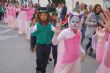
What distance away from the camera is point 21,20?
1642cm

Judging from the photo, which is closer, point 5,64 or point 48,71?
point 48,71

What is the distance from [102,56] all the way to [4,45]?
805cm

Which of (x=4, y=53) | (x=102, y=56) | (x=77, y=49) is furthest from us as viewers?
(x=4, y=53)

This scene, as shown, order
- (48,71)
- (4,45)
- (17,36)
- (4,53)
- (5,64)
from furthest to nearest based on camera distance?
(17,36)
(4,45)
(4,53)
(5,64)
(48,71)

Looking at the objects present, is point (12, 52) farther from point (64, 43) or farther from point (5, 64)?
point (64, 43)

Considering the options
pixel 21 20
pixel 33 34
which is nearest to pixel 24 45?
pixel 21 20

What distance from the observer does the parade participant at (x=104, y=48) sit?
13.1 feet

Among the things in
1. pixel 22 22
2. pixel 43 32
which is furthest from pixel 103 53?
pixel 22 22

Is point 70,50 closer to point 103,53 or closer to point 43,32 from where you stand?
point 43,32

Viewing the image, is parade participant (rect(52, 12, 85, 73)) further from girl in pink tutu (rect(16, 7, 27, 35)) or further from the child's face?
girl in pink tutu (rect(16, 7, 27, 35))

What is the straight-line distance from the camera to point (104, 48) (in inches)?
183

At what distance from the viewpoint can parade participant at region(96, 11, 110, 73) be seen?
3.98 meters

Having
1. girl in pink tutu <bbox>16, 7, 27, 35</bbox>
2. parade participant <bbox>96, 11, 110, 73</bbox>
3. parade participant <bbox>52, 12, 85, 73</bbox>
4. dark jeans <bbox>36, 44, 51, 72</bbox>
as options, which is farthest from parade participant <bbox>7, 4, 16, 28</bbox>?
parade participant <bbox>96, 11, 110, 73</bbox>

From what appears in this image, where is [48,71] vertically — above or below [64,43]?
below
